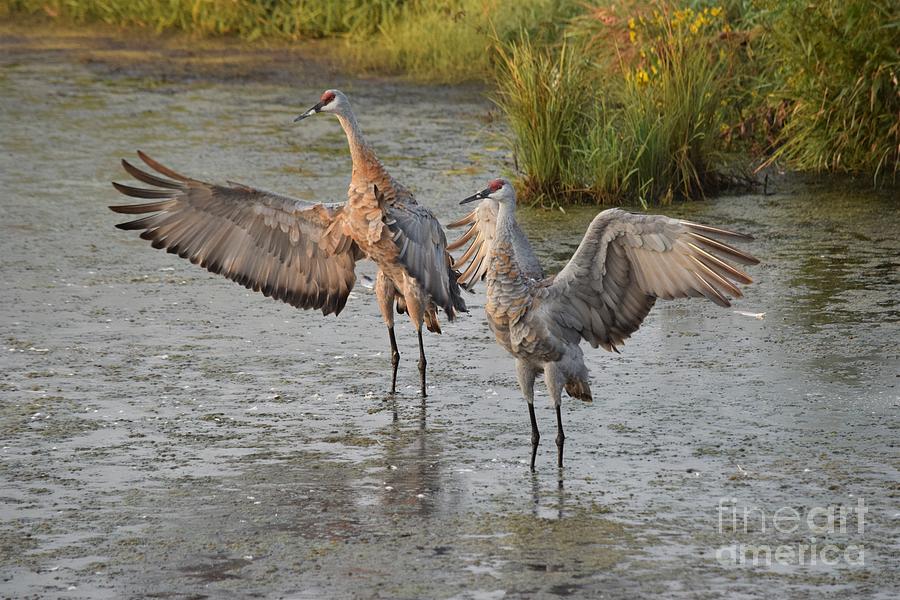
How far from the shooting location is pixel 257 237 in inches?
298

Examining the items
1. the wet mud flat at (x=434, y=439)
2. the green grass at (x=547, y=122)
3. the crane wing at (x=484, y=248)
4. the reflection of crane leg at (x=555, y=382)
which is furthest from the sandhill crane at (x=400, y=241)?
the green grass at (x=547, y=122)

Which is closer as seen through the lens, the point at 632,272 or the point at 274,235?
the point at 632,272

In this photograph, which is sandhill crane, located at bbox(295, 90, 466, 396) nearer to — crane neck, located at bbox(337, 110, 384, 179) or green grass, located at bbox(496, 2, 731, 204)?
crane neck, located at bbox(337, 110, 384, 179)

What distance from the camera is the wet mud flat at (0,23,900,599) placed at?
16.8ft

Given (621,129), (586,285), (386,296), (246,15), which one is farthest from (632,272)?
(246,15)

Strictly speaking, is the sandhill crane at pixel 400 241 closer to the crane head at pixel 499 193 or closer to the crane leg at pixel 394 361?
the crane leg at pixel 394 361

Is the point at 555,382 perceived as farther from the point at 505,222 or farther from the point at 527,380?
the point at 505,222

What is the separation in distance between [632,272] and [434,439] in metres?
1.18

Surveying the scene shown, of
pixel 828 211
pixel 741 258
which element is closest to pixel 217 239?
pixel 741 258

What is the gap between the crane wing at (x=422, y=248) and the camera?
7305 millimetres

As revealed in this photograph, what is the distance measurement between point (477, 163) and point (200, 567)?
8297 millimetres

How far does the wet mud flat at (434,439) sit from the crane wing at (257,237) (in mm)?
438

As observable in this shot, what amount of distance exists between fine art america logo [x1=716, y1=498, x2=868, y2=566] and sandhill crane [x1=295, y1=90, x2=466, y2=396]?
215 centimetres

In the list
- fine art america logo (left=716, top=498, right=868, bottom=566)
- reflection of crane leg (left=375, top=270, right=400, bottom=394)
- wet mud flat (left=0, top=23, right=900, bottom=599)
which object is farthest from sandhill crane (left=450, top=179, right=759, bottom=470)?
reflection of crane leg (left=375, top=270, right=400, bottom=394)
